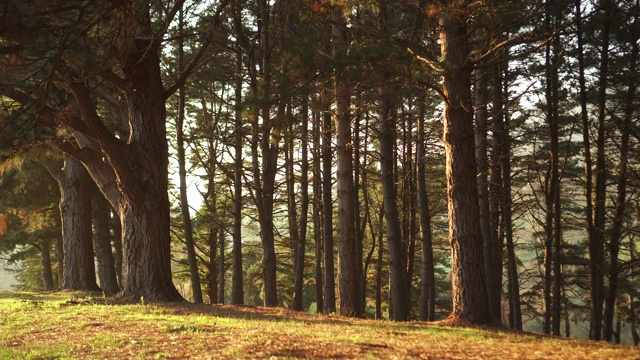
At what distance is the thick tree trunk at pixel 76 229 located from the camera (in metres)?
17.0

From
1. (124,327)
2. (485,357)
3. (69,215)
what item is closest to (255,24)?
(69,215)

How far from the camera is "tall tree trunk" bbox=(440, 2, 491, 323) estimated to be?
9.45 meters

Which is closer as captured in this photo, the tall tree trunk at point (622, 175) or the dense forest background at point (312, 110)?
the dense forest background at point (312, 110)

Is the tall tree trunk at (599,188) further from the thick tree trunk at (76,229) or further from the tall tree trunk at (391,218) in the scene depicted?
the thick tree trunk at (76,229)

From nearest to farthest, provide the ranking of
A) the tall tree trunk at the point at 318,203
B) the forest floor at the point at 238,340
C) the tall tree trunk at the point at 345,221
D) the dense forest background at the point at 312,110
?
the forest floor at the point at 238,340, the dense forest background at the point at 312,110, the tall tree trunk at the point at 345,221, the tall tree trunk at the point at 318,203

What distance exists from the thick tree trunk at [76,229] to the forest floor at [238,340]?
7280 mm

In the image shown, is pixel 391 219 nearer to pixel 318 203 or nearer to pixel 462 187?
pixel 462 187

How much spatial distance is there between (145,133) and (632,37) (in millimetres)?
13332

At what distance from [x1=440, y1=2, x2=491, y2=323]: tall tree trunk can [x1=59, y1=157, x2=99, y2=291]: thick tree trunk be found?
12.3 m

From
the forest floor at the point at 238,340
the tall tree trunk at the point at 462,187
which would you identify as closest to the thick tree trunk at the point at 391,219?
the tall tree trunk at the point at 462,187

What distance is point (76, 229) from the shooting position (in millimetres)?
17016

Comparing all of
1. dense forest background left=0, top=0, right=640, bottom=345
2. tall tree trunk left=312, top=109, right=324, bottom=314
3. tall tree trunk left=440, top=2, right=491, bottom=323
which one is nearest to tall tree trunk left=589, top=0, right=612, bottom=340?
dense forest background left=0, top=0, right=640, bottom=345

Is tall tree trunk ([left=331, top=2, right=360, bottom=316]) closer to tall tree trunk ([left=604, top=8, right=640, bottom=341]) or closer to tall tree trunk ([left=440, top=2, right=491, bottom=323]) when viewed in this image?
tall tree trunk ([left=440, top=2, right=491, bottom=323])

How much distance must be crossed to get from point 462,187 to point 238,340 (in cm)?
484
